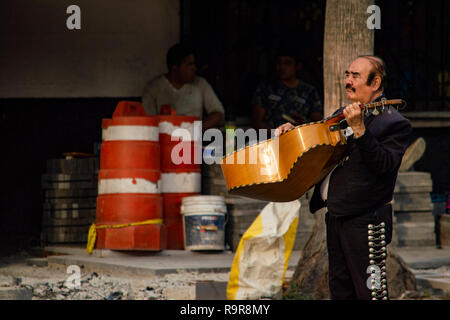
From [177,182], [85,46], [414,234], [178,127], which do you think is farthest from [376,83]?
[85,46]

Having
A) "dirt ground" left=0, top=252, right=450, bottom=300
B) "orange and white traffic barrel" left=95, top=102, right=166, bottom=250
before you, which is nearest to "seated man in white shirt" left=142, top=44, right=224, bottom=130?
"orange and white traffic barrel" left=95, top=102, right=166, bottom=250

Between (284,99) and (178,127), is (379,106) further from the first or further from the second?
(284,99)

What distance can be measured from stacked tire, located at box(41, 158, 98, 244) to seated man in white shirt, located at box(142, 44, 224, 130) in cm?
100

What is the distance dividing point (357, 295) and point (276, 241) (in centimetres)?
205

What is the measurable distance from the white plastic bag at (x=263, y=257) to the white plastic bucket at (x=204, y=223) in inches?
91.7

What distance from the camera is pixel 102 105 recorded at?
37.3ft

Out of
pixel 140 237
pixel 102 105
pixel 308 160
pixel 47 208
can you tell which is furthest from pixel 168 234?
pixel 308 160

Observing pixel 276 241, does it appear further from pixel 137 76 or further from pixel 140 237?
pixel 137 76

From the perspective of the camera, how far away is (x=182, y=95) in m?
10.7

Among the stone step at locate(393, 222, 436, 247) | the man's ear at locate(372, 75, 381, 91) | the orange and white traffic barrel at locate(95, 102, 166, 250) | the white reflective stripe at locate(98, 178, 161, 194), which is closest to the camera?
the man's ear at locate(372, 75, 381, 91)

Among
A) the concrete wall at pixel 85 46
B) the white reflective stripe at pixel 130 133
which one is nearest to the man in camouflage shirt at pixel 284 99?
the concrete wall at pixel 85 46

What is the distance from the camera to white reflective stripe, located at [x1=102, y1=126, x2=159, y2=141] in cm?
945

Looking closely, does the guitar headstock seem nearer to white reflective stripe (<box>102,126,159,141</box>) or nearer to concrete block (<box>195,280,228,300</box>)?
concrete block (<box>195,280,228,300</box>)

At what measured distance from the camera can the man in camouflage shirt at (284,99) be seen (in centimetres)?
1076
